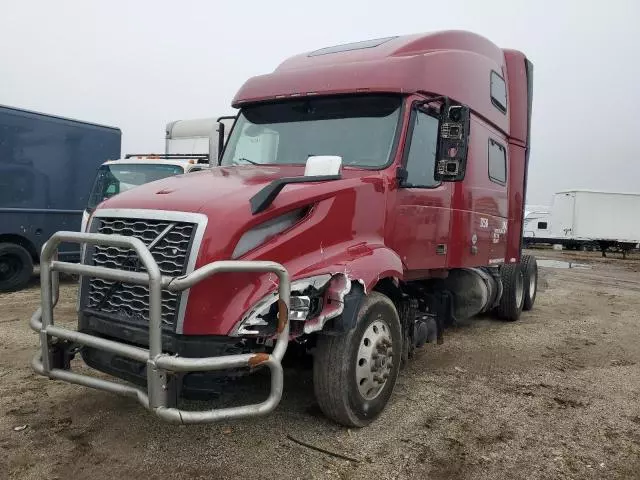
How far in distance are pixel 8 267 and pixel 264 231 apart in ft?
26.1

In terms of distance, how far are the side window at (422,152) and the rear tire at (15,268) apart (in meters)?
7.73

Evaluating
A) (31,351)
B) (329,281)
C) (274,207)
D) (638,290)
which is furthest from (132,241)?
(638,290)

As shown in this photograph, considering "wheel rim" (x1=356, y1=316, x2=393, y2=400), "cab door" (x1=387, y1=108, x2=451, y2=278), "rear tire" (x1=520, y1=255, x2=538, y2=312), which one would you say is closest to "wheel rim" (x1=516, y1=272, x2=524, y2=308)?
"rear tire" (x1=520, y1=255, x2=538, y2=312)

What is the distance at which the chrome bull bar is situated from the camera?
2.82 m

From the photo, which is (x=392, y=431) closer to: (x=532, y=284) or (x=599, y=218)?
(x=532, y=284)

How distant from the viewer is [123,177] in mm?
9195

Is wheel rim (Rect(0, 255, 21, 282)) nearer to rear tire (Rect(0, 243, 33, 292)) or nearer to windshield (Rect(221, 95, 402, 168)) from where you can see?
rear tire (Rect(0, 243, 33, 292))

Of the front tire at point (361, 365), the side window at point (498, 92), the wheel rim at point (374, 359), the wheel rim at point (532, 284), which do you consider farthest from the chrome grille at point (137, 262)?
the wheel rim at point (532, 284)

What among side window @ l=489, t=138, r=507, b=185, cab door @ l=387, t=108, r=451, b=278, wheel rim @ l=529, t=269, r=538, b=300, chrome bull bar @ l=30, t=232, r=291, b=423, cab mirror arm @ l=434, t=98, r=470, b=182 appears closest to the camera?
chrome bull bar @ l=30, t=232, r=291, b=423

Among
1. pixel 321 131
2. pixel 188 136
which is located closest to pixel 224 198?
pixel 321 131

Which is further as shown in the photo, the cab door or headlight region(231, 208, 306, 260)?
the cab door

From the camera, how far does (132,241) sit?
9.70 ft

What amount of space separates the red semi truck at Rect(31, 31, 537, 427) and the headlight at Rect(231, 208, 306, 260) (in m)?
0.01

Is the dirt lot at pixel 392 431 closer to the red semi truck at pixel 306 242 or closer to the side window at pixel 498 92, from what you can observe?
the red semi truck at pixel 306 242
